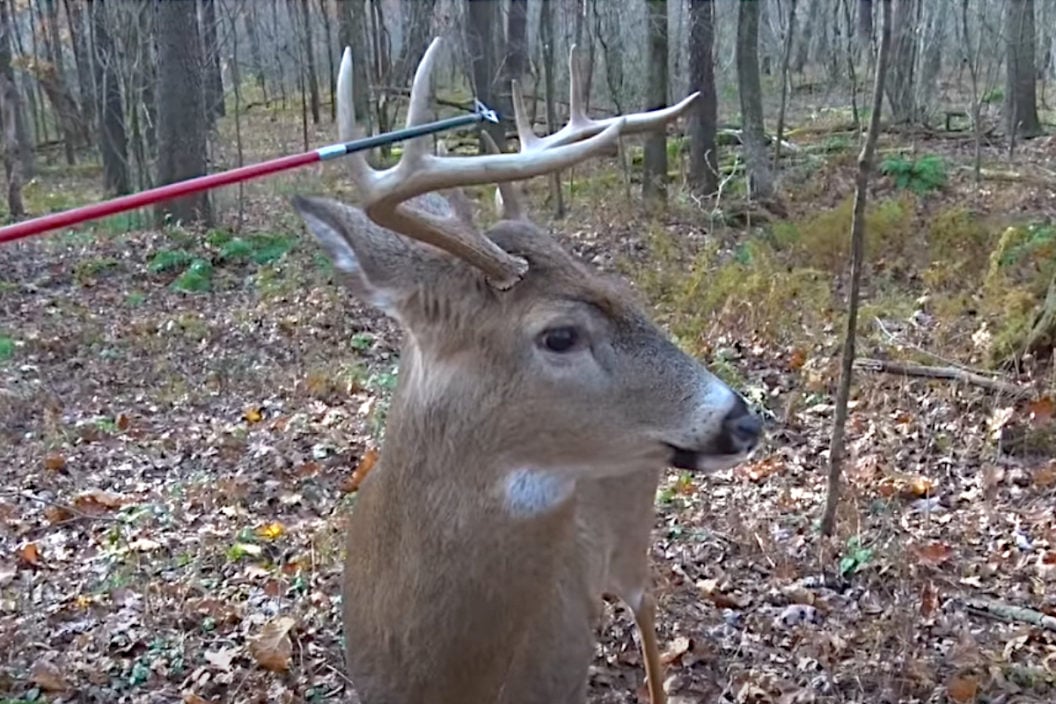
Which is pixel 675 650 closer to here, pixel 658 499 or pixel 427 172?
pixel 658 499

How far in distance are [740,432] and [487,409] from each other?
0.63 meters

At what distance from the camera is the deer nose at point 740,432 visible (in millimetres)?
2947

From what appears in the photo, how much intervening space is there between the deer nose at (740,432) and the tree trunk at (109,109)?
50.0ft

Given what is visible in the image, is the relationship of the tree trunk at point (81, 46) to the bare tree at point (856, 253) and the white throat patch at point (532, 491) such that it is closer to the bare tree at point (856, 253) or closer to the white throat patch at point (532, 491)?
the bare tree at point (856, 253)

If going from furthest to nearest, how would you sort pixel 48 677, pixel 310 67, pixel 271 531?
pixel 310 67 < pixel 271 531 < pixel 48 677

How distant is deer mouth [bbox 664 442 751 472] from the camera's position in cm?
297

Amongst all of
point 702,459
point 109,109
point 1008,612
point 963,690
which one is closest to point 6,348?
point 1008,612

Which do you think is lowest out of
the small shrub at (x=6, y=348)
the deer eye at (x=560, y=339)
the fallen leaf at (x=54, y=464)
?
the small shrub at (x=6, y=348)

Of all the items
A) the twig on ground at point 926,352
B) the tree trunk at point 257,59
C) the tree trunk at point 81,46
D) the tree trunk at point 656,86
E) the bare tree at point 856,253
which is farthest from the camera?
the tree trunk at point 257,59

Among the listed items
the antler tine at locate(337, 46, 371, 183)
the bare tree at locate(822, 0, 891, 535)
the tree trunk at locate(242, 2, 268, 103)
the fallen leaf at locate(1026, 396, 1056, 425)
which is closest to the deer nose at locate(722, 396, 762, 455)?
the antler tine at locate(337, 46, 371, 183)

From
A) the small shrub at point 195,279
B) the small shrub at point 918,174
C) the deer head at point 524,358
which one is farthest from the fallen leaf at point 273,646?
the small shrub at point 918,174

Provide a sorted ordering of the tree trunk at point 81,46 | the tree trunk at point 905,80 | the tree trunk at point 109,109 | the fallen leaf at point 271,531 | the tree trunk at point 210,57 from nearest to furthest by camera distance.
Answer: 1. the fallen leaf at point 271,531
2. the tree trunk at point 210,57
3. the tree trunk at point 109,109
4. the tree trunk at point 905,80
5. the tree trunk at point 81,46

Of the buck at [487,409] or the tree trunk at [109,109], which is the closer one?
the buck at [487,409]

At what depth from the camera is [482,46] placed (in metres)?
18.7
